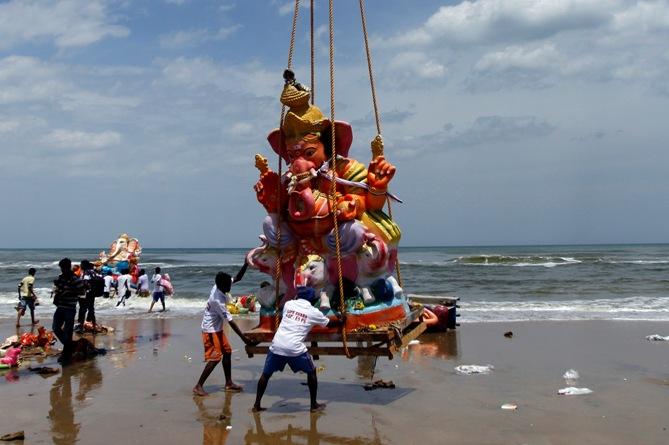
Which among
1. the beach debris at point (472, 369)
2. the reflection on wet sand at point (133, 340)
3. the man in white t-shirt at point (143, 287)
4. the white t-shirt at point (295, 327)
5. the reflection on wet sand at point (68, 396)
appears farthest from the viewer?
the man in white t-shirt at point (143, 287)

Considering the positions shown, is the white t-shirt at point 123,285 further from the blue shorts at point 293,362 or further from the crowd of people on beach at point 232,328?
the blue shorts at point 293,362

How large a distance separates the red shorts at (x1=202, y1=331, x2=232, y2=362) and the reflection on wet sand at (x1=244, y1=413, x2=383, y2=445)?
5.76ft

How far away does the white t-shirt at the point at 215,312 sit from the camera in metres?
8.48

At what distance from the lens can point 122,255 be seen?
1081 inches

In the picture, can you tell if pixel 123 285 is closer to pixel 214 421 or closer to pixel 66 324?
pixel 66 324

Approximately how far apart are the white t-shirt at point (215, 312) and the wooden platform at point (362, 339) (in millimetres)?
722

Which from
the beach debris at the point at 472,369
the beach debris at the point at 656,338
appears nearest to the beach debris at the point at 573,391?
the beach debris at the point at 472,369

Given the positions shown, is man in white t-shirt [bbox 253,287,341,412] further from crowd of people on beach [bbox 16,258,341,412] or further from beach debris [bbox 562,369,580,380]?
beach debris [bbox 562,369,580,380]

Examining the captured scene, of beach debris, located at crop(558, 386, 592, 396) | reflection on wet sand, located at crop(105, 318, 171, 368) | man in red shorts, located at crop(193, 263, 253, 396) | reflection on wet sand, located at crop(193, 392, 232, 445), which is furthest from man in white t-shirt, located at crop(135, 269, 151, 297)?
beach debris, located at crop(558, 386, 592, 396)

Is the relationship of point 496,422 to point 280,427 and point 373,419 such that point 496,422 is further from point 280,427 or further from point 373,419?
point 280,427

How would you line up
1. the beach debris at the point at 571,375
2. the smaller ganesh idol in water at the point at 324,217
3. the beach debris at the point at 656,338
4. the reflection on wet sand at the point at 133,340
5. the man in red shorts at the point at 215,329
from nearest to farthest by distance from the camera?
1. the smaller ganesh idol in water at the point at 324,217
2. the man in red shorts at the point at 215,329
3. the beach debris at the point at 571,375
4. the reflection on wet sand at the point at 133,340
5. the beach debris at the point at 656,338

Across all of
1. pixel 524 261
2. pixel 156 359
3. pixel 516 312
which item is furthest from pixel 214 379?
pixel 524 261

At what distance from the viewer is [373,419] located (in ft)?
23.6

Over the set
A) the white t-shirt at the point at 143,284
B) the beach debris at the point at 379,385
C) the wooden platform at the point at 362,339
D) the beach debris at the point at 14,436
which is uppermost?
the wooden platform at the point at 362,339
